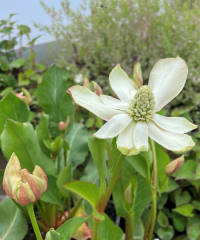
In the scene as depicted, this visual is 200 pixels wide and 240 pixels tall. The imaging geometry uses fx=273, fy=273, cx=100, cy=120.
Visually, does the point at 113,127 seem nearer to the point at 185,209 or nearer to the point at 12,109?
the point at 12,109

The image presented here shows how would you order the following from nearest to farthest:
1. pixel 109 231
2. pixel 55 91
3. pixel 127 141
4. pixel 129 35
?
1. pixel 127 141
2. pixel 109 231
3. pixel 55 91
4. pixel 129 35

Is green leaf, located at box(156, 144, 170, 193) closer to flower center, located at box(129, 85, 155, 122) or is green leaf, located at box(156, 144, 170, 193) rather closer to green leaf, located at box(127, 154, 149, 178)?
green leaf, located at box(127, 154, 149, 178)

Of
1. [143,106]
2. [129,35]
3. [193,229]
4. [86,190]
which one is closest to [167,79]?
[143,106]

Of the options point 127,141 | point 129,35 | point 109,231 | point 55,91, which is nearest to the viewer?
point 127,141

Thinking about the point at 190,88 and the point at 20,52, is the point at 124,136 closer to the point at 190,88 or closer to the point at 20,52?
the point at 190,88

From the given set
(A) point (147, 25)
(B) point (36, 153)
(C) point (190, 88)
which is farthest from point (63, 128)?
(A) point (147, 25)

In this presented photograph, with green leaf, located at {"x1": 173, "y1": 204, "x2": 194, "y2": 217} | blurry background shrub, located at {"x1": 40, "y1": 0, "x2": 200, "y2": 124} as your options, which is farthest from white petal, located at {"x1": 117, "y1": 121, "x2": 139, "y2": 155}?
blurry background shrub, located at {"x1": 40, "y1": 0, "x2": 200, "y2": 124}

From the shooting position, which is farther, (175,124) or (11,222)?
(11,222)
